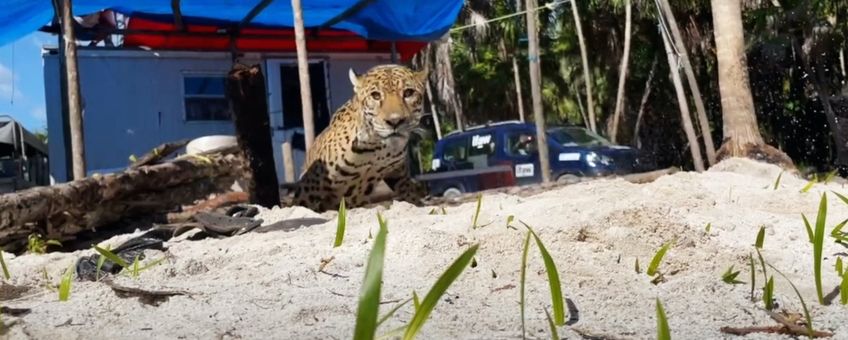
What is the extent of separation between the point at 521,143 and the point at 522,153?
25cm

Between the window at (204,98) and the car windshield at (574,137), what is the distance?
6.52 m

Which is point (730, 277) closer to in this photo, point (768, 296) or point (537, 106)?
point (768, 296)

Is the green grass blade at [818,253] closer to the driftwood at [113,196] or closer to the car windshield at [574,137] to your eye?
the driftwood at [113,196]

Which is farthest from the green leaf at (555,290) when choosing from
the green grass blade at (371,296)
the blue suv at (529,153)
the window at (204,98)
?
the blue suv at (529,153)

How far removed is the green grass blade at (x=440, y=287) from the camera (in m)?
1.97

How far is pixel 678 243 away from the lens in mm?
3320

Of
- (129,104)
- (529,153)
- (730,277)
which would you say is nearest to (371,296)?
(730,277)

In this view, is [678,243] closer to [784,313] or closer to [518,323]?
[784,313]

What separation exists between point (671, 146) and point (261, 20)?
18.7 m

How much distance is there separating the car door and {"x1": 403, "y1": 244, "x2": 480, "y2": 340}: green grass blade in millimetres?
15388

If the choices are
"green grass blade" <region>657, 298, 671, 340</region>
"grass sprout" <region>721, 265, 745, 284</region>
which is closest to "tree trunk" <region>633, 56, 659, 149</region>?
"grass sprout" <region>721, 265, 745, 284</region>

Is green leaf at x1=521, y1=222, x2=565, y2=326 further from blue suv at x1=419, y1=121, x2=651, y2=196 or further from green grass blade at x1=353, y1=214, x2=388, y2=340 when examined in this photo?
blue suv at x1=419, y1=121, x2=651, y2=196

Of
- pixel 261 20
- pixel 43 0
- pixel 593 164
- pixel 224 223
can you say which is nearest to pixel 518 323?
pixel 224 223

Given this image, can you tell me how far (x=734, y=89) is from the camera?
9133 millimetres
